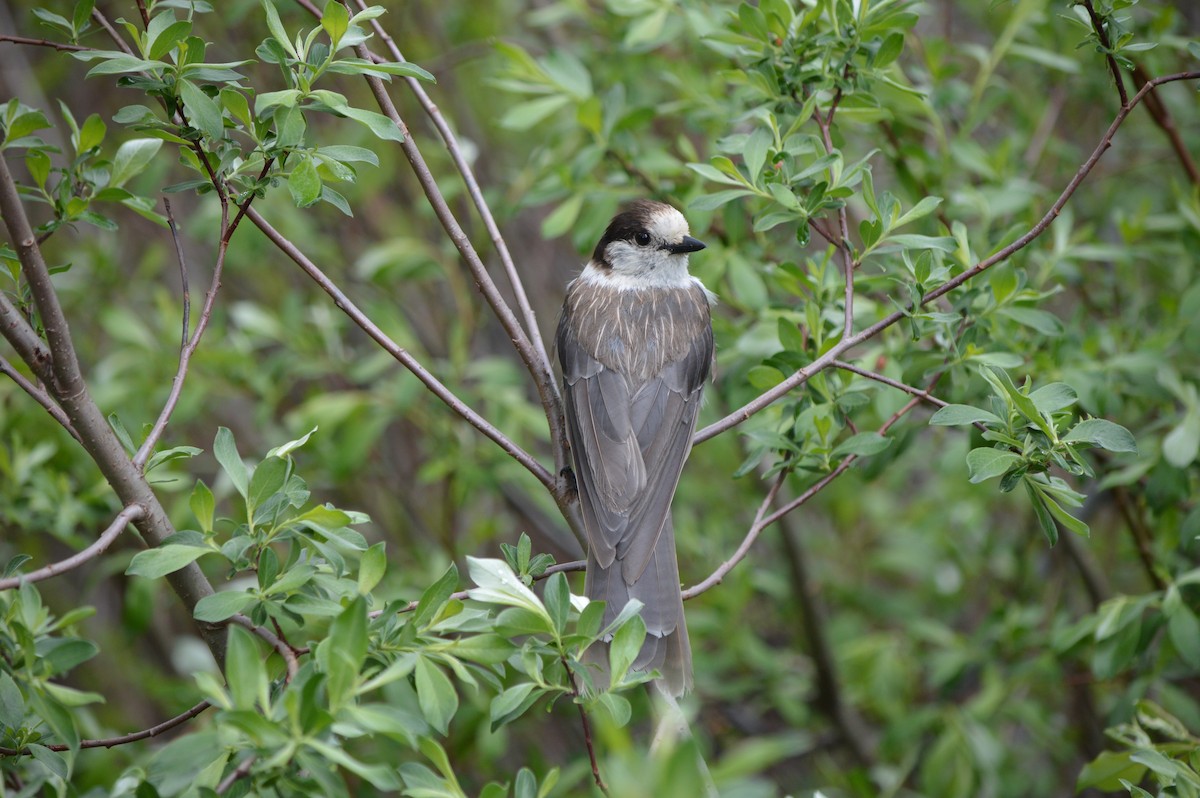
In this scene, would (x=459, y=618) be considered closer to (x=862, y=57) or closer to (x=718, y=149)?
(x=718, y=149)

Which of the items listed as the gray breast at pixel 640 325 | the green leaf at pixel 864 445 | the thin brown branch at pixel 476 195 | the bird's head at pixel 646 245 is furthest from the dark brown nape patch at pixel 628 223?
the green leaf at pixel 864 445

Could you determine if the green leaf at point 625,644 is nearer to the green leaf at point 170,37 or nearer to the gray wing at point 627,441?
the gray wing at point 627,441

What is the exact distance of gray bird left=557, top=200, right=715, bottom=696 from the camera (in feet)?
8.81

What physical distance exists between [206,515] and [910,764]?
3.15 m

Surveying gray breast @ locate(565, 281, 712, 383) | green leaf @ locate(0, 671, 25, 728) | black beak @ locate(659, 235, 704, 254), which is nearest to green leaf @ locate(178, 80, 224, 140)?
green leaf @ locate(0, 671, 25, 728)

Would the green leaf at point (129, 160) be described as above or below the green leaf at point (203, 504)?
above

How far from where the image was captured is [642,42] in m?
3.45

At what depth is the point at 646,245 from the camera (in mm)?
3803

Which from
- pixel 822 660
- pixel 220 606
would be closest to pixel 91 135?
pixel 220 606

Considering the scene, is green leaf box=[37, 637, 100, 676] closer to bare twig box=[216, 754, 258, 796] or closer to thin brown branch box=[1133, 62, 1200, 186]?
bare twig box=[216, 754, 258, 796]

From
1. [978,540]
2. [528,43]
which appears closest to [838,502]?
[978,540]

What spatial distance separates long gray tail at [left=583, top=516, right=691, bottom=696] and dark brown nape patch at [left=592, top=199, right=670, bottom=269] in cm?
148

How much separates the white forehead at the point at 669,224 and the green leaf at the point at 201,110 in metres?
1.92

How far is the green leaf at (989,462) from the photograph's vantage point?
77.6 inches
